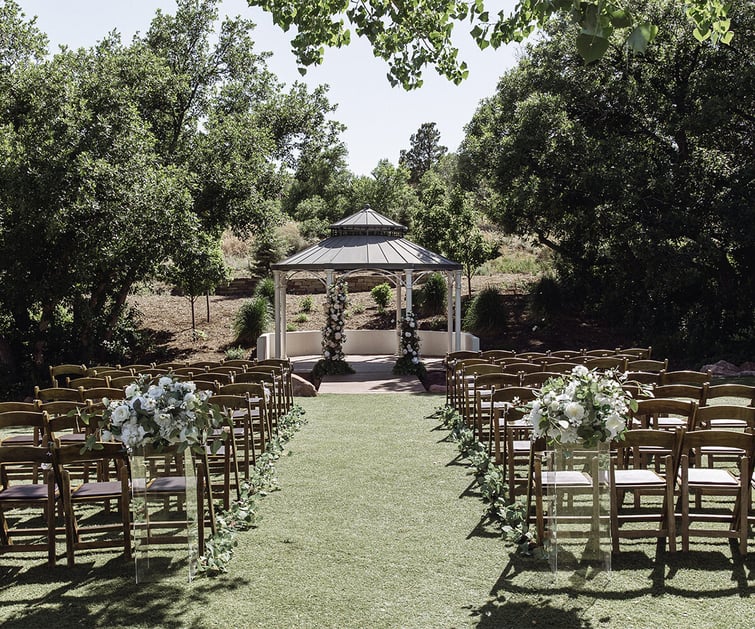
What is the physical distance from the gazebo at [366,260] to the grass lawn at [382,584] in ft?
37.5

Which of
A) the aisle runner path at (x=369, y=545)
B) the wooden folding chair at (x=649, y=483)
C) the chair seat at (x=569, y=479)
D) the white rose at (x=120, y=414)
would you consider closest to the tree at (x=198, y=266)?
the aisle runner path at (x=369, y=545)

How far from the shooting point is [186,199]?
18359 millimetres

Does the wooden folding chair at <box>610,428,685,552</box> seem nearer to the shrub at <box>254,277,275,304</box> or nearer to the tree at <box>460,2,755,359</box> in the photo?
the tree at <box>460,2,755,359</box>

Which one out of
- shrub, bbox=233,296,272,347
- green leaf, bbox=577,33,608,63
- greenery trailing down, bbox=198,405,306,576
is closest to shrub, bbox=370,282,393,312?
shrub, bbox=233,296,272,347

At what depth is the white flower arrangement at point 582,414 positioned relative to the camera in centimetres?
537

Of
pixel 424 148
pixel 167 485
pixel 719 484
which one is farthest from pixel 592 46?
pixel 424 148

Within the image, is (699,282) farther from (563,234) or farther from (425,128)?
(425,128)

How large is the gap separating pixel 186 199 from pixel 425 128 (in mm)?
73820

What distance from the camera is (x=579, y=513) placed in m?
5.52

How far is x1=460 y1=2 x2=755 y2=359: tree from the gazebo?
14.5 feet

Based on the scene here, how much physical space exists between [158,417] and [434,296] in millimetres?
22566

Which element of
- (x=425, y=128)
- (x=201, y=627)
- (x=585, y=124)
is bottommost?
(x=201, y=627)

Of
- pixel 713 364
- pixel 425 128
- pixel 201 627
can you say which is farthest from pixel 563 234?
pixel 425 128

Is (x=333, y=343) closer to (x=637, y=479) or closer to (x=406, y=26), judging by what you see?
(x=406, y=26)
